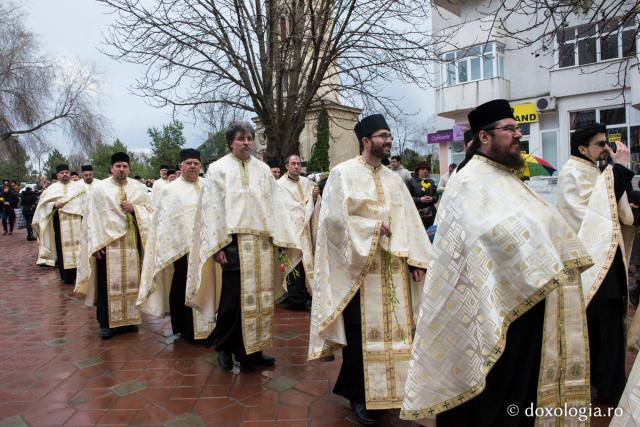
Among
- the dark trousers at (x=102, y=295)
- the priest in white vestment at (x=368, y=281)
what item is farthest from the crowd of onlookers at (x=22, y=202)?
the priest in white vestment at (x=368, y=281)

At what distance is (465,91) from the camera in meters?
23.7

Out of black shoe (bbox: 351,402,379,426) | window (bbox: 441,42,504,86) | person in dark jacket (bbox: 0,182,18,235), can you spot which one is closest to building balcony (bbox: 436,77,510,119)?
window (bbox: 441,42,504,86)

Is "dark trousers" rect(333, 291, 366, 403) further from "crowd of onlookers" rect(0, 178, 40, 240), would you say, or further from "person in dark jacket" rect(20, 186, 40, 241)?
"person in dark jacket" rect(20, 186, 40, 241)

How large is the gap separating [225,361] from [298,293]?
2524 millimetres

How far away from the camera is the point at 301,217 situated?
7258 mm

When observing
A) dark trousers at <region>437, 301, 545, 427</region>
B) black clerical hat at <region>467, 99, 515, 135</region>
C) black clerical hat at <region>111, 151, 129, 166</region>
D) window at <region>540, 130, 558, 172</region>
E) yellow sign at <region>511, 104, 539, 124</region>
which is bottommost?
dark trousers at <region>437, 301, 545, 427</region>

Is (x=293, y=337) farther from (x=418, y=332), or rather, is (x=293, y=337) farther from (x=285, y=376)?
(x=418, y=332)

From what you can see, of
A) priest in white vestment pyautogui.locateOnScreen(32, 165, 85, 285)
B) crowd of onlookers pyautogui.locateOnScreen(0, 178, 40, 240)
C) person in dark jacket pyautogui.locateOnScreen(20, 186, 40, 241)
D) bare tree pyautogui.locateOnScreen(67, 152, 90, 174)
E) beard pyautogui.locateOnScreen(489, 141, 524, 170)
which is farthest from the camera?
bare tree pyautogui.locateOnScreen(67, 152, 90, 174)

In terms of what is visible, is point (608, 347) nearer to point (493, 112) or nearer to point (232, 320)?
point (493, 112)

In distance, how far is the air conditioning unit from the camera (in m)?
21.7

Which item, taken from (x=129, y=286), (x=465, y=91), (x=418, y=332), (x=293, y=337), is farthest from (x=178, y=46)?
(x=465, y=91)

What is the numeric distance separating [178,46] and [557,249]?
7.90 metres

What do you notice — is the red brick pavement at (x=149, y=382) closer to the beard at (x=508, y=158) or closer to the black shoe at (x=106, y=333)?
the black shoe at (x=106, y=333)

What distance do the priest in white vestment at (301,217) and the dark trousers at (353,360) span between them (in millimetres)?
3096
